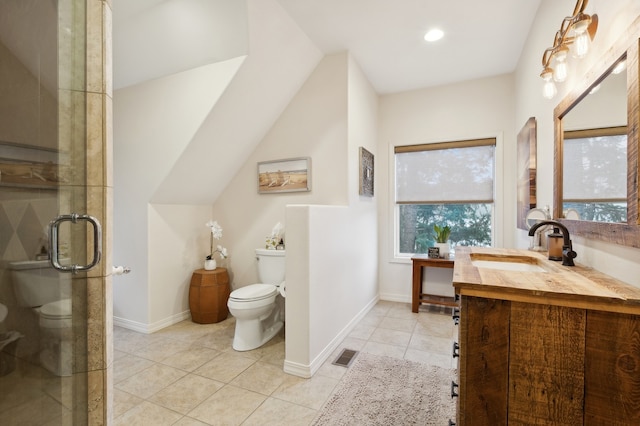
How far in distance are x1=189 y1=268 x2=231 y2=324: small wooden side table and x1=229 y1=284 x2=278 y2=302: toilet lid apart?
0.57 metres

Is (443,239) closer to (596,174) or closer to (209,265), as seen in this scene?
(596,174)

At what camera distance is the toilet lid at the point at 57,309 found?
979 millimetres

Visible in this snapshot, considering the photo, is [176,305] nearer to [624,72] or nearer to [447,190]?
[447,190]

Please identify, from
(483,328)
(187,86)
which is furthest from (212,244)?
(483,328)

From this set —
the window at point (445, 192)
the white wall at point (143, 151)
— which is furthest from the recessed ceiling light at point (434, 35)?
the white wall at point (143, 151)

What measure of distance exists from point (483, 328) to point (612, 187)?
2.58 feet

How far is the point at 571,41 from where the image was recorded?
4.70 feet

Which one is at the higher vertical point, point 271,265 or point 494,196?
point 494,196

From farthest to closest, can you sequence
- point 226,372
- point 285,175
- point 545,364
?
point 285,175
point 226,372
point 545,364

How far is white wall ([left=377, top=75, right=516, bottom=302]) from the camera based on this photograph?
3.24m

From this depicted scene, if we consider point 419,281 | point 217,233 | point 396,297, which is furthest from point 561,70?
point 217,233

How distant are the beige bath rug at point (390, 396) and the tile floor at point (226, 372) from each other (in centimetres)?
10

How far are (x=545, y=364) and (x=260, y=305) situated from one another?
1982 millimetres

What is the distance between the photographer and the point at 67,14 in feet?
3.30
